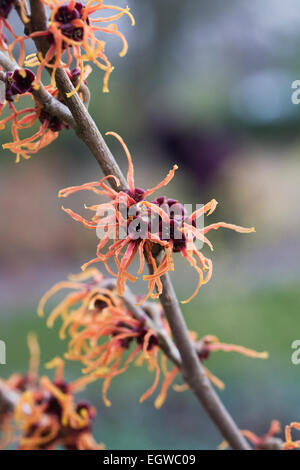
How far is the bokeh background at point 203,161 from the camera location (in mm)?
2614

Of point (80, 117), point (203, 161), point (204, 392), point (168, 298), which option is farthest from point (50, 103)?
point (203, 161)

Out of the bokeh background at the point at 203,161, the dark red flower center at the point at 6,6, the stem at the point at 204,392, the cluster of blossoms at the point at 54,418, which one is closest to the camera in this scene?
the dark red flower center at the point at 6,6

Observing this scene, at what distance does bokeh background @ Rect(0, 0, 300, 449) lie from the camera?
2.61 m

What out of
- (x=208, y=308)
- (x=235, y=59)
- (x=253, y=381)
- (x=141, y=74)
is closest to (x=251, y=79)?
(x=235, y=59)

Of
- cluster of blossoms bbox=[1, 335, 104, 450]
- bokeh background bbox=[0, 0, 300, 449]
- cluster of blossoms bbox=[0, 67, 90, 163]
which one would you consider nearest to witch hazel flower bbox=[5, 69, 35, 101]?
cluster of blossoms bbox=[0, 67, 90, 163]

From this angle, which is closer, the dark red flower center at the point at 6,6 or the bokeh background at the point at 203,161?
the dark red flower center at the point at 6,6

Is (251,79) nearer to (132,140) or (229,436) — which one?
(132,140)

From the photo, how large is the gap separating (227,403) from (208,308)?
2.43 ft

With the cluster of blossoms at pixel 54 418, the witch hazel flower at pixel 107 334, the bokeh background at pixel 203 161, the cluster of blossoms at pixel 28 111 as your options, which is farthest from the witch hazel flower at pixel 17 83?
the bokeh background at pixel 203 161

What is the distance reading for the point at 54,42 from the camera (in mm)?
272

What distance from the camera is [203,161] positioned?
3.06m

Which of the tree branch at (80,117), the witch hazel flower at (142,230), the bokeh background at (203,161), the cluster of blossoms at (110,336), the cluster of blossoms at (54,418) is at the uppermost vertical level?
the bokeh background at (203,161)

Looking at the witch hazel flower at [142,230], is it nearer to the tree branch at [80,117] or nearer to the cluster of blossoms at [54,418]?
the tree branch at [80,117]

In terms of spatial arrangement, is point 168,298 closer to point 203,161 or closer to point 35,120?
point 35,120
